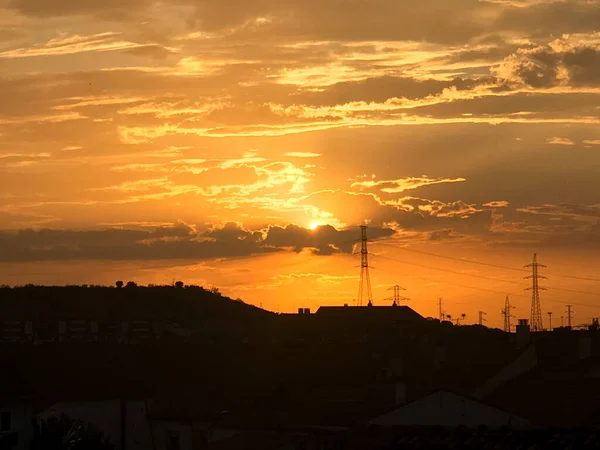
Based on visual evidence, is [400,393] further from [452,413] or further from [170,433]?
[170,433]

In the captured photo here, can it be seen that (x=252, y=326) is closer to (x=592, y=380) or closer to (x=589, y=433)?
(x=592, y=380)

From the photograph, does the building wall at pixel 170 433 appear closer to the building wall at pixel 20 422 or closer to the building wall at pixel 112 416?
the building wall at pixel 112 416

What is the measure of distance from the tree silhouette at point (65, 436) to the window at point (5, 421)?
1.27 m

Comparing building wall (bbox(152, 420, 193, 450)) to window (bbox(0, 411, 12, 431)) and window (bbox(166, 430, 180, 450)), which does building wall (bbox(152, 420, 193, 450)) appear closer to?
window (bbox(166, 430, 180, 450))

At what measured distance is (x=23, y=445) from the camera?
6003cm

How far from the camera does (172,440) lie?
5962 cm

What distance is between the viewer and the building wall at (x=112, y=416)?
6375 cm

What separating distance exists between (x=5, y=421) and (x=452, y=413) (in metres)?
23.5

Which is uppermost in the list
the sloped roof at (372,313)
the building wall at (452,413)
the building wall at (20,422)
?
the sloped roof at (372,313)

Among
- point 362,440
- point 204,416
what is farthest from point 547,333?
point 362,440

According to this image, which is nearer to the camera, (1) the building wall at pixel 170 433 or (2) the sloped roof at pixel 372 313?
(1) the building wall at pixel 170 433

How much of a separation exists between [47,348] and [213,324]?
4192 cm

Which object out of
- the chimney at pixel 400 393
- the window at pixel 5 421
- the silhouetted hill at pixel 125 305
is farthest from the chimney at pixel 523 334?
the silhouetted hill at pixel 125 305

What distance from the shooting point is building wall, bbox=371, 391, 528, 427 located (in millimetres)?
46656
